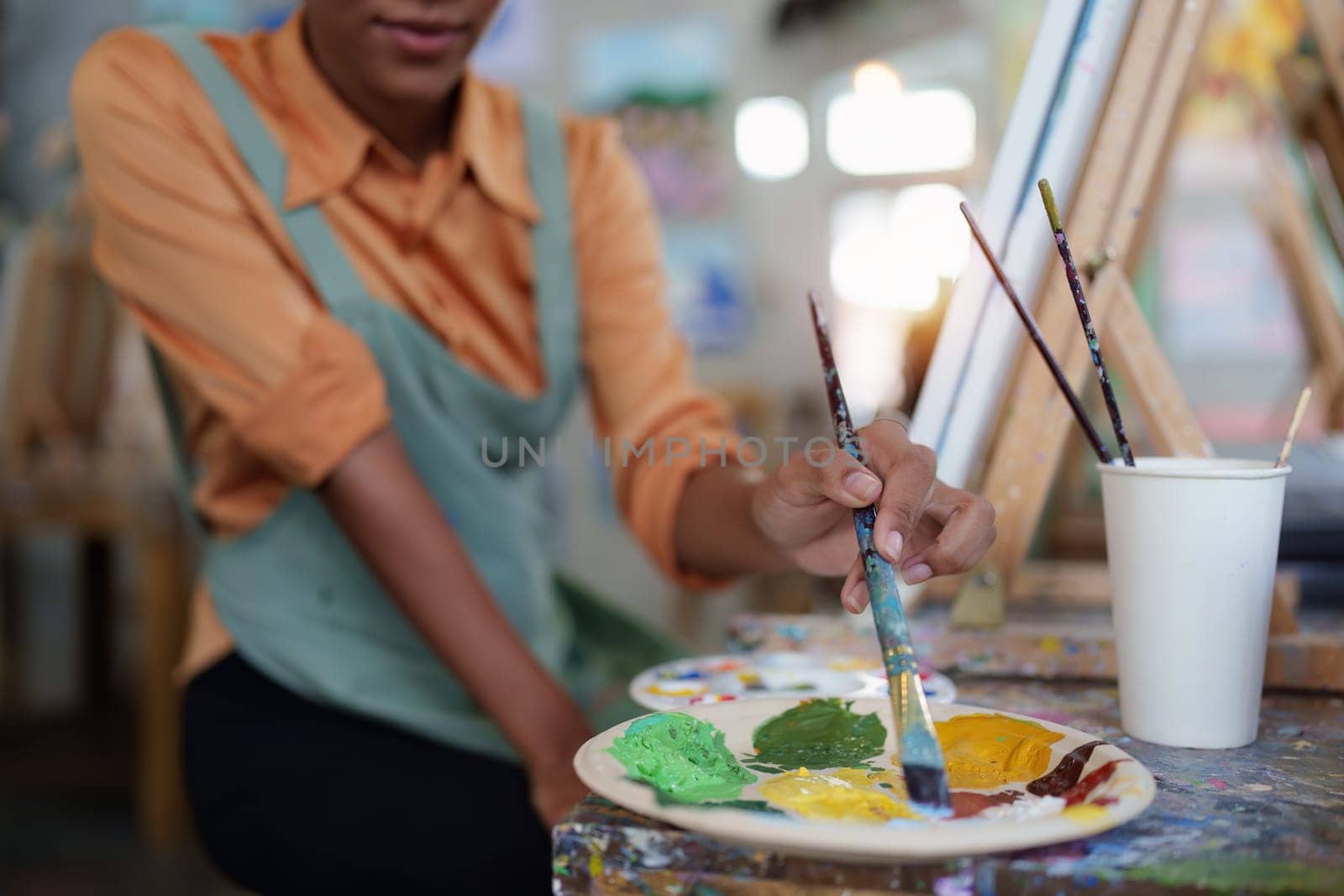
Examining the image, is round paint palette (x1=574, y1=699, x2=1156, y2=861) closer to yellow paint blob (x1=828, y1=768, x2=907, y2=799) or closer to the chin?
yellow paint blob (x1=828, y1=768, x2=907, y2=799)

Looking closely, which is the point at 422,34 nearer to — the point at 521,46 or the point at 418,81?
the point at 418,81

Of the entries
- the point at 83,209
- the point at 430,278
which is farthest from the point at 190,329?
the point at 83,209

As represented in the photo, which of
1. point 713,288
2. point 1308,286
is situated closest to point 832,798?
point 1308,286

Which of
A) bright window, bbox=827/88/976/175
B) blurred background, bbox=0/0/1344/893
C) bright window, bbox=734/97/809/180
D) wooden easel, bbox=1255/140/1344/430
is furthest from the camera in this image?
bright window, bbox=734/97/809/180

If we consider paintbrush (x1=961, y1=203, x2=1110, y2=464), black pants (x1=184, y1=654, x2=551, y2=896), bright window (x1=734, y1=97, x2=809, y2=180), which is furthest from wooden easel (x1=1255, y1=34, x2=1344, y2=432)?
bright window (x1=734, y1=97, x2=809, y2=180)

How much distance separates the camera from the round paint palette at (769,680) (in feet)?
2.27

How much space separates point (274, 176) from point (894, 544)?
712mm

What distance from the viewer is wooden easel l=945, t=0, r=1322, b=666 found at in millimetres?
797

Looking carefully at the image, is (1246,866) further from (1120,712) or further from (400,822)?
(400,822)

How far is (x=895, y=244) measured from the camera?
3176 mm

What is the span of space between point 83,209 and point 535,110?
6.51 feet

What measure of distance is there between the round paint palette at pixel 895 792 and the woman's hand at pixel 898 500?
0.08 meters

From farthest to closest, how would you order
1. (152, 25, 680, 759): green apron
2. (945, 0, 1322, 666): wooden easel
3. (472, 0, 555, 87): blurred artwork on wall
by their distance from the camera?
(472, 0, 555, 87): blurred artwork on wall < (152, 25, 680, 759): green apron < (945, 0, 1322, 666): wooden easel

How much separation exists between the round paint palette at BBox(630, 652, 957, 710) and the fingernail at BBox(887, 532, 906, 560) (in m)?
0.12
